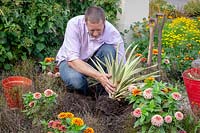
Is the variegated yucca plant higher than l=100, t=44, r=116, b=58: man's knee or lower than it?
lower

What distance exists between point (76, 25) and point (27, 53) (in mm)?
1096

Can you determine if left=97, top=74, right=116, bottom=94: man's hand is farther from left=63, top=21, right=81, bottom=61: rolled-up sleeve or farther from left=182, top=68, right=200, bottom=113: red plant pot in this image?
left=182, top=68, right=200, bottom=113: red plant pot

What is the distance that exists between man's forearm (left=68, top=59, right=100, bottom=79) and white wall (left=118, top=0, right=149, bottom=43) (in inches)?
88.0

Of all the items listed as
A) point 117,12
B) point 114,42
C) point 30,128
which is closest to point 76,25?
point 114,42

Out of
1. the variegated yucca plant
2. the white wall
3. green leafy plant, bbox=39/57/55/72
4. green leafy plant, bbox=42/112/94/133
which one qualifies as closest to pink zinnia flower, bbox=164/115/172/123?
green leafy plant, bbox=42/112/94/133

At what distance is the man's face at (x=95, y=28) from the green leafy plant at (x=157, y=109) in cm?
89

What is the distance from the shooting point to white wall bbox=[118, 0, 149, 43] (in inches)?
264

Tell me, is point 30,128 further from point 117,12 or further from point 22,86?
point 117,12

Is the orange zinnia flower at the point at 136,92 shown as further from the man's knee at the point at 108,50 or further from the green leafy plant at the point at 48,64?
the green leafy plant at the point at 48,64

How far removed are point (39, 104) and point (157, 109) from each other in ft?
3.40

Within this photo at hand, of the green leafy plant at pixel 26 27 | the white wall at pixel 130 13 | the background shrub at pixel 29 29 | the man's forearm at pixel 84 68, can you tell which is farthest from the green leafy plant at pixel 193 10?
the man's forearm at pixel 84 68

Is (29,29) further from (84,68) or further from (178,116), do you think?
(178,116)

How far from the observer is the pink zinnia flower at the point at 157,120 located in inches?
141

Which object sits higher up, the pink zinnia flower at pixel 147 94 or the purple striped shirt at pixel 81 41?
the purple striped shirt at pixel 81 41
